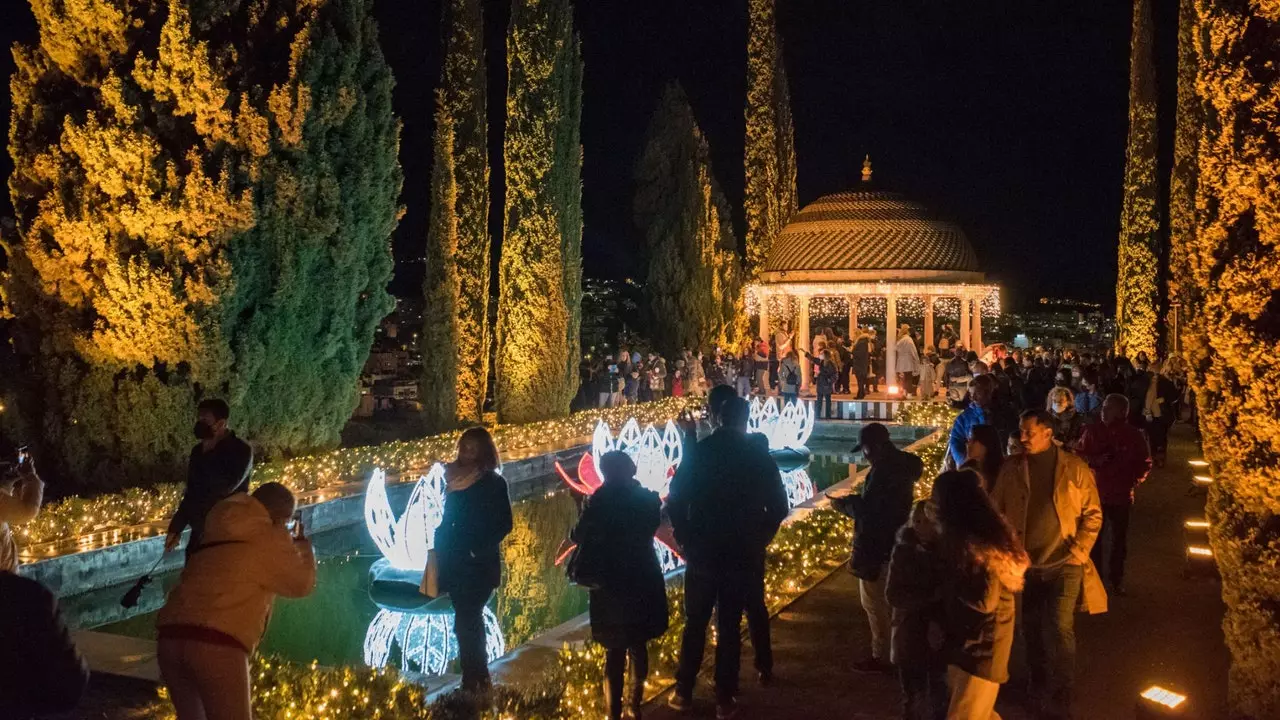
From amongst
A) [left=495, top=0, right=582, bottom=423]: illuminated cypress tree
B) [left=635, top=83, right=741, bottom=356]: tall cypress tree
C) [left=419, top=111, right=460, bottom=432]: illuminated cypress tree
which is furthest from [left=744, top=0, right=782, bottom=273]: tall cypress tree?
[left=419, top=111, right=460, bottom=432]: illuminated cypress tree

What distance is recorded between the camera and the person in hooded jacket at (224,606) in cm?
381

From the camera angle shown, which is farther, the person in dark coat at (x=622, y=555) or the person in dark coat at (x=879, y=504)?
the person in dark coat at (x=879, y=504)

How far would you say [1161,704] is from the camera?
225 inches

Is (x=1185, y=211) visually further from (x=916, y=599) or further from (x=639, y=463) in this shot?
(x=639, y=463)

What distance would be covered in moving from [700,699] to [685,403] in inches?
712

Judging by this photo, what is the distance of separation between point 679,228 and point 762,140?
5.04 metres

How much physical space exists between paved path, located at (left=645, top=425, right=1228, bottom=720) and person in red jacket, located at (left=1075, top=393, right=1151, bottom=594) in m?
0.53

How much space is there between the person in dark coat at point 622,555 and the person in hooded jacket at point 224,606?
5.30 ft

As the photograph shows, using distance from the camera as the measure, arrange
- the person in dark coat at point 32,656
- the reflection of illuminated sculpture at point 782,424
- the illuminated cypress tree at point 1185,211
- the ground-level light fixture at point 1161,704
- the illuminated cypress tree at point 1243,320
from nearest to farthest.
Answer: the person in dark coat at point 32,656
the illuminated cypress tree at point 1243,320
the illuminated cypress tree at point 1185,211
the ground-level light fixture at point 1161,704
the reflection of illuminated sculpture at point 782,424

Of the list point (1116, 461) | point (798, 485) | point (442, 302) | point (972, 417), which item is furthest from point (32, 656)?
point (442, 302)

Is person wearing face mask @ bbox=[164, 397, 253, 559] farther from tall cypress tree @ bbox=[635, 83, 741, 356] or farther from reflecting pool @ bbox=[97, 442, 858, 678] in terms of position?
tall cypress tree @ bbox=[635, 83, 741, 356]

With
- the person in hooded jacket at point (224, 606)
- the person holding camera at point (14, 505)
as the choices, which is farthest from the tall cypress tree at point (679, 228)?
the person in hooded jacket at point (224, 606)

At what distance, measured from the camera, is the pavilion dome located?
26.9 metres

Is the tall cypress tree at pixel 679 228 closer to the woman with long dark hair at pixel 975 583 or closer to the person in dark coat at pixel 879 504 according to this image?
the person in dark coat at pixel 879 504
